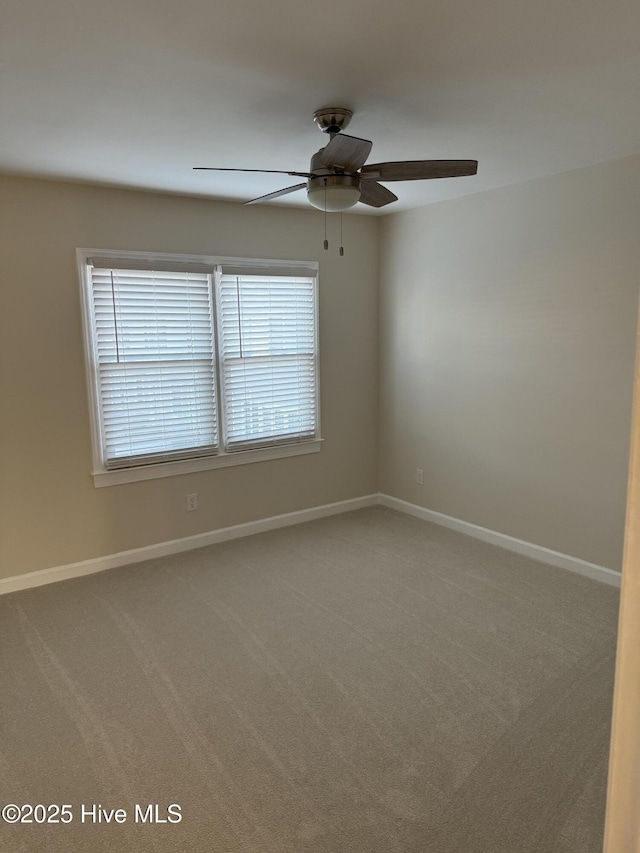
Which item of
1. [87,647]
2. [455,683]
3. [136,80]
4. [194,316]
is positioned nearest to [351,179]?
[136,80]

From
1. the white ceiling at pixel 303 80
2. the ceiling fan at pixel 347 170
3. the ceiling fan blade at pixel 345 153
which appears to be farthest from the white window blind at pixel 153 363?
the ceiling fan blade at pixel 345 153

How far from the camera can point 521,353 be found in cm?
400

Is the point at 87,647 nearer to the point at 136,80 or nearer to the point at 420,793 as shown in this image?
the point at 420,793

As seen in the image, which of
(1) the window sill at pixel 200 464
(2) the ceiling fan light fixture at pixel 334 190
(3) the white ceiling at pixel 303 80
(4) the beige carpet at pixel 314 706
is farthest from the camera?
(1) the window sill at pixel 200 464

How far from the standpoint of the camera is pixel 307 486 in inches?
194

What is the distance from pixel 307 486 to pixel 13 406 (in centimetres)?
232

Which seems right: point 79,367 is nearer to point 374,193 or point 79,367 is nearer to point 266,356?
point 266,356

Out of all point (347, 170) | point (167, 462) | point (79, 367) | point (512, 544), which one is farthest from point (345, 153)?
point (512, 544)

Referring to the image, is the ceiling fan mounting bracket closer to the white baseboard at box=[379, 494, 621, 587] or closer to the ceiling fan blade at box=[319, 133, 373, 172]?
the ceiling fan blade at box=[319, 133, 373, 172]

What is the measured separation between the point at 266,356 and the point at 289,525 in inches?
55.4

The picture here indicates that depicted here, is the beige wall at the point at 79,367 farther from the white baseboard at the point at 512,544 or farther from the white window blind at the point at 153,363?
the white baseboard at the point at 512,544

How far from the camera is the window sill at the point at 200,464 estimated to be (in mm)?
3986

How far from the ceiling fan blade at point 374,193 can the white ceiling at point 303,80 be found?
0.29 meters

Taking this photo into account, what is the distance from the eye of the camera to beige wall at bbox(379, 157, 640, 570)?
3500 mm
